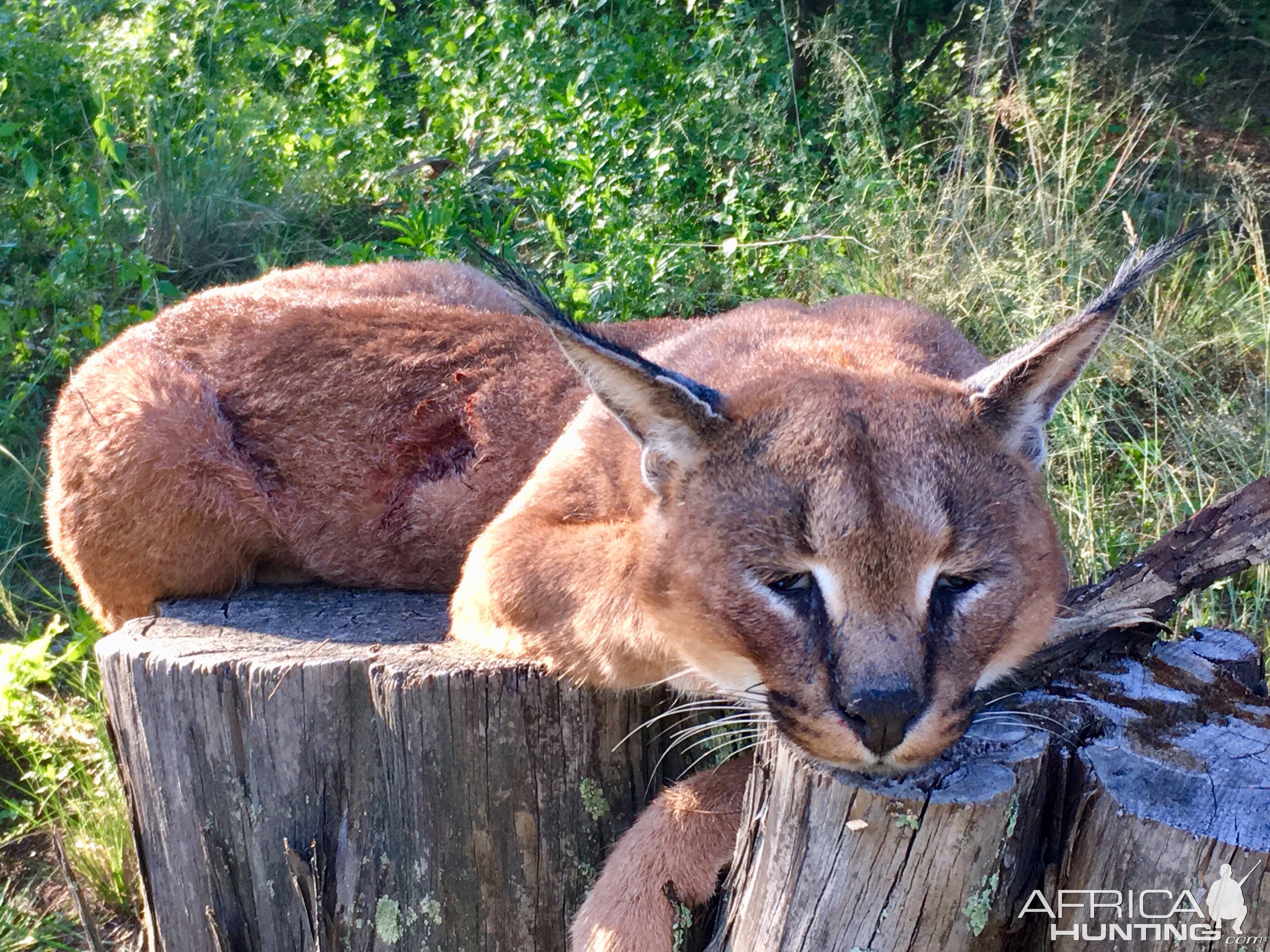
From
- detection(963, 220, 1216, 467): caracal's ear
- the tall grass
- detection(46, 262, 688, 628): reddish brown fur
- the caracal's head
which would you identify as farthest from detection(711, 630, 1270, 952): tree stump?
the tall grass

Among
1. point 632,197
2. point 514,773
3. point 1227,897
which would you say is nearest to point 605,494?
Answer: point 514,773

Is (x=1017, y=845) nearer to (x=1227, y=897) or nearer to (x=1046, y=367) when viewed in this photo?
(x=1227, y=897)

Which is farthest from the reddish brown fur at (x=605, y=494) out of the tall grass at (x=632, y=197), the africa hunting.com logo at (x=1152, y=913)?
the tall grass at (x=632, y=197)

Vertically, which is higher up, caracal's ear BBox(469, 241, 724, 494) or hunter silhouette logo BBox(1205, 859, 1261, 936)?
caracal's ear BBox(469, 241, 724, 494)

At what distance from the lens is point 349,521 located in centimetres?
500

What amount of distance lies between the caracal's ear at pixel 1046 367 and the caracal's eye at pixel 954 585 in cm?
48

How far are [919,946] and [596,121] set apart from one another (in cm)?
706

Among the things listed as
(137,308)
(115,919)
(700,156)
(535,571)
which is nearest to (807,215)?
(700,156)

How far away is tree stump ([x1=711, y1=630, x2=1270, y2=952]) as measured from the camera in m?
2.72

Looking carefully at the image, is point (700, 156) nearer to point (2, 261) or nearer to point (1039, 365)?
point (2, 261)

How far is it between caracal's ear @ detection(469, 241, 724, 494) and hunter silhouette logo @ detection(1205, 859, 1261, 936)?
1.56 meters

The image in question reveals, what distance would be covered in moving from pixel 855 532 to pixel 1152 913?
1104 mm

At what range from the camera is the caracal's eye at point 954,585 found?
295 centimetres

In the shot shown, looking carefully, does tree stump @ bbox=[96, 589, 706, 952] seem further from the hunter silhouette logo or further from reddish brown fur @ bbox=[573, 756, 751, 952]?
the hunter silhouette logo
